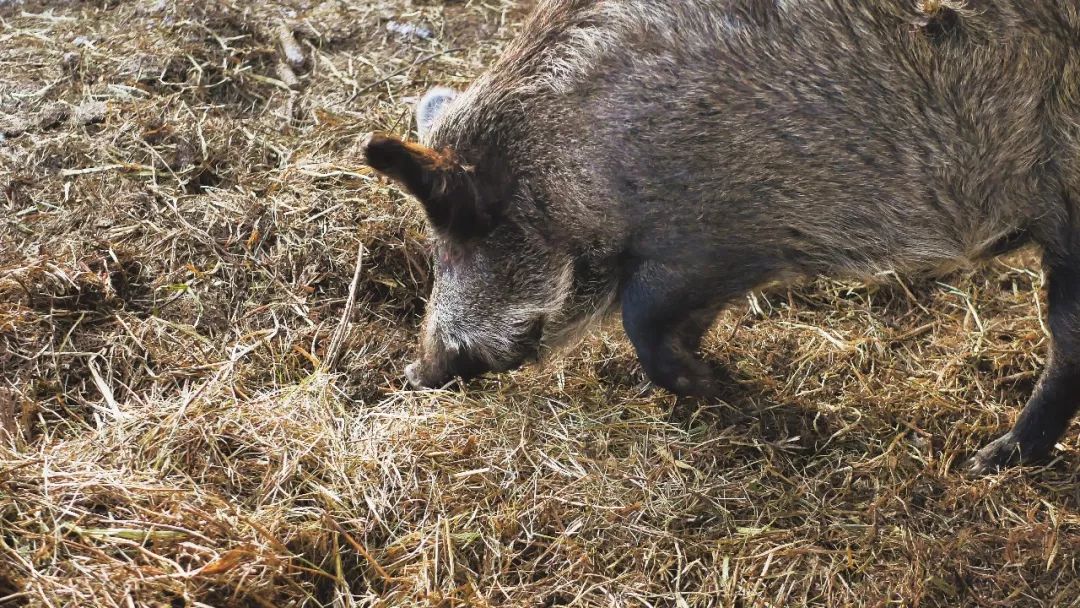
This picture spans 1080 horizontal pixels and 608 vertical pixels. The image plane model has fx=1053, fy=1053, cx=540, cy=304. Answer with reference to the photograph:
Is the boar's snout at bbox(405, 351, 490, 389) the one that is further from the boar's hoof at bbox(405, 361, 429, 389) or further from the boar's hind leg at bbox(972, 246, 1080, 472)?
the boar's hind leg at bbox(972, 246, 1080, 472)

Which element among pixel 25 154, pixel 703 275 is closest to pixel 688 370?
pixel 703 275

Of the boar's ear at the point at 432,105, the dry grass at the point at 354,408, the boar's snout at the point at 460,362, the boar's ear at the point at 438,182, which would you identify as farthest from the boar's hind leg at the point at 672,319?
the boar's ear at the point at 432,105

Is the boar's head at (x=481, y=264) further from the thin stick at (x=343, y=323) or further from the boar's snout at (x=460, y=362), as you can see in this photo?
the thin stick at (x=343, y=323)

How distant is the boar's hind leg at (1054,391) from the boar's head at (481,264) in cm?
173

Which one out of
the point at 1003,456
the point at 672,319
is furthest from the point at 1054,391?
the point at 672,319

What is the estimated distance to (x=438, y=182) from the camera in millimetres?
3797

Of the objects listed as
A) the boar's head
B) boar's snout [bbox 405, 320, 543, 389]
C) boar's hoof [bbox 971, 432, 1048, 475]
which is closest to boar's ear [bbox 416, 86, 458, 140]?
the boar's head

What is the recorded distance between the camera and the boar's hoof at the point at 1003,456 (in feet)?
13.5

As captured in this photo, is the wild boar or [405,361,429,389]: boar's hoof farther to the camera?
[405,361,429,389]: boar's hoof

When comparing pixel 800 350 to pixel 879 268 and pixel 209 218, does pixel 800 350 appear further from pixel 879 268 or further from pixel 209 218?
pixel 209 218

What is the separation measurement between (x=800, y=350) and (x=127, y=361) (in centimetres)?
294

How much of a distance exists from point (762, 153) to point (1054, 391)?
4.96 feet

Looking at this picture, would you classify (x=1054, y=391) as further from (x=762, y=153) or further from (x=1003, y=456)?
(x=762, y=153)

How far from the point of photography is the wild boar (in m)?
3.64
